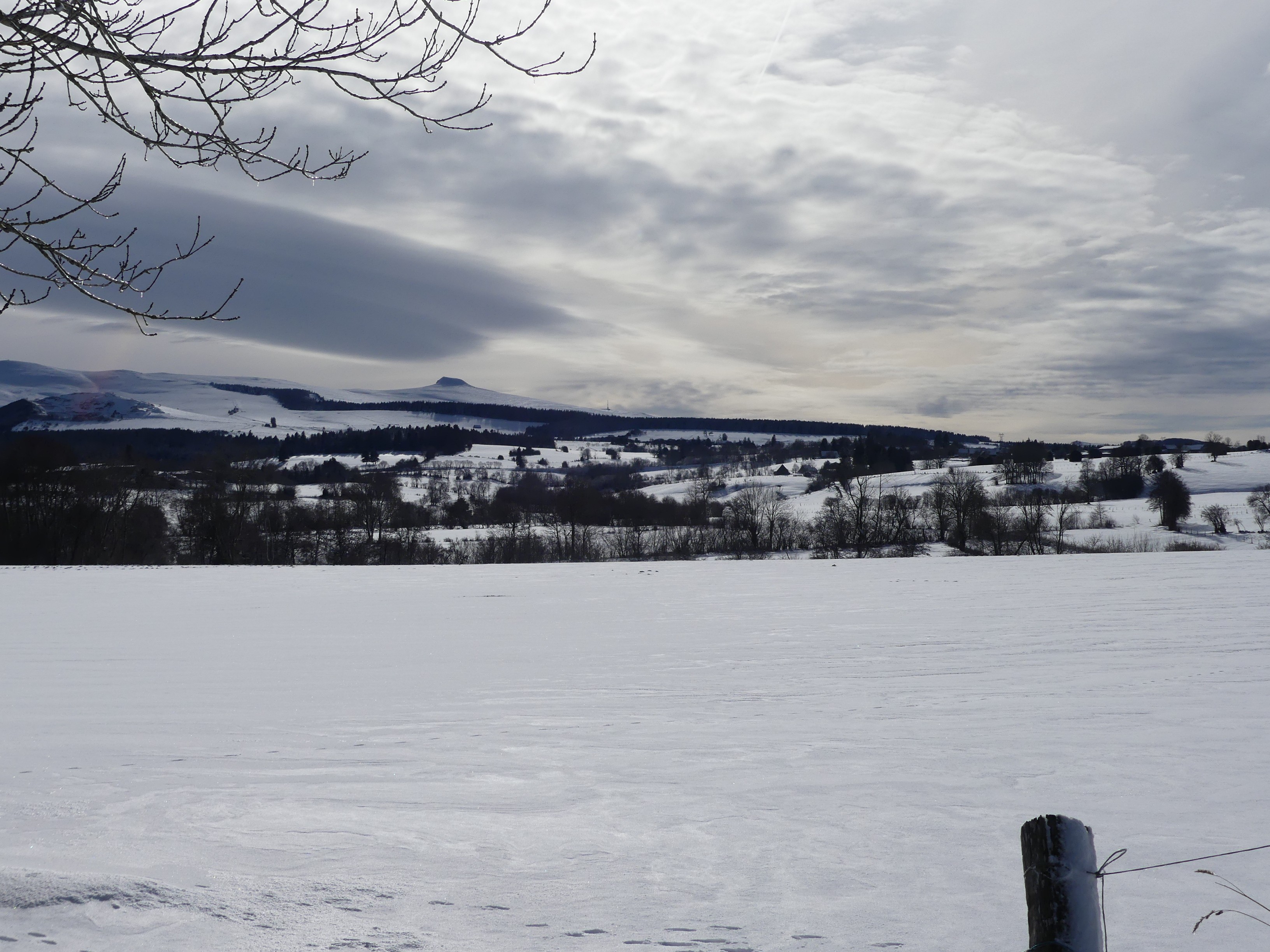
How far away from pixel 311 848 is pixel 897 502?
69.5m

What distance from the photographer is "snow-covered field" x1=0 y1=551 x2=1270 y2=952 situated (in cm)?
329

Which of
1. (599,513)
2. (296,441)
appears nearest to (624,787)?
(599,513)

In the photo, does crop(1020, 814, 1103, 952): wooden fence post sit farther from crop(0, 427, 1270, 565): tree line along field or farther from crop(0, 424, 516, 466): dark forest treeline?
crop(0, 424, 516, 466): dark forest treeline

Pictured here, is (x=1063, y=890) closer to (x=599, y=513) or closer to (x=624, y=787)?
(x=624, y=787)

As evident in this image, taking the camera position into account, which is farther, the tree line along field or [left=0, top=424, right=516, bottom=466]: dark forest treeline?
[left=0, top=424, right=516, bottom=466]: dark forest treeline

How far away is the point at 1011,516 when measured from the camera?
→ 6919cm

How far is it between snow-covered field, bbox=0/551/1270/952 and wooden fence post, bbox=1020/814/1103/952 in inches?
56.0

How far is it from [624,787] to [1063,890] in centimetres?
348

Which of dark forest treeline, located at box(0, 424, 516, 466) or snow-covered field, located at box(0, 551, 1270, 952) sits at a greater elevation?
dark forest treeline, located at box(0, 424, 516, 466)

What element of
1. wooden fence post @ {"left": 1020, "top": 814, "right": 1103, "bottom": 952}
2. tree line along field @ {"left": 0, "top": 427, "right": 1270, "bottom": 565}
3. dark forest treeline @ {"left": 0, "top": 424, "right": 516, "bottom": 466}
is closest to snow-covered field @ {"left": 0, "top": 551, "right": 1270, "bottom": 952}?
wooden fence post @ {"left": 1020, "top": 814, "right": 1103, "bottom": 952}

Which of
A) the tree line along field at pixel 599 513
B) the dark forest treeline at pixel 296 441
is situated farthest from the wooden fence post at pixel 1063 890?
the dark forest treeline at pixel 296 441

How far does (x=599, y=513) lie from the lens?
77688 mm

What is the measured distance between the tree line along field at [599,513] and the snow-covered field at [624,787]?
46.8 meters

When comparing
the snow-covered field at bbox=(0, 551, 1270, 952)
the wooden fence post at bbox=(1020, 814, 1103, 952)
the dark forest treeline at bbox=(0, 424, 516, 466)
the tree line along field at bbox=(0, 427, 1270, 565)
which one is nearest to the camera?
the wooden fence post at bbox=(1020, 814, 1103, 952)
